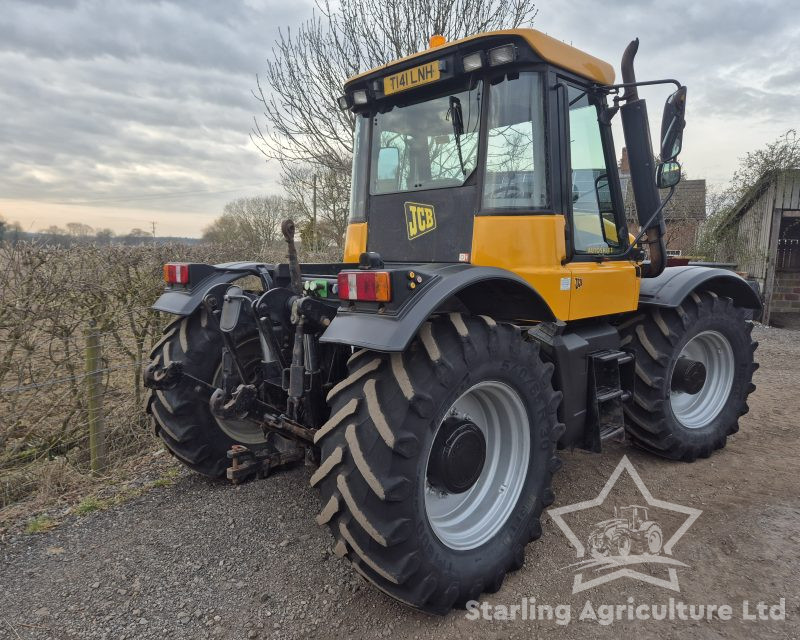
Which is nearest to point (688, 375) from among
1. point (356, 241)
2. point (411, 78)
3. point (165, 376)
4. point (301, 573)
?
point (356, 241)

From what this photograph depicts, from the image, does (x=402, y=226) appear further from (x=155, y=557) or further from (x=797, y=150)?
(x=797, y=150)

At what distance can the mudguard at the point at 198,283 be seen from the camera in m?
3.07

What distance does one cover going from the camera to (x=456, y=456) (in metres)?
2.44

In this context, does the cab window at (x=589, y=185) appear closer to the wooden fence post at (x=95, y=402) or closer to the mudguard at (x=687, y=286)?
the mudguard at (x=687, y=286)

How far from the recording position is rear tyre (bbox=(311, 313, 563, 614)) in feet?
6.80

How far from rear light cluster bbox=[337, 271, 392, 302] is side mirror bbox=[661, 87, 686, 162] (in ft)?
6.47

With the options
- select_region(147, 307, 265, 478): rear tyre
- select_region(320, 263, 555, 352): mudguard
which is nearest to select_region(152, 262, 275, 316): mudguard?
select_region(147, 307, 265, 478): rear tyre

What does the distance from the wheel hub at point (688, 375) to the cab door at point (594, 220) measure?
65cm

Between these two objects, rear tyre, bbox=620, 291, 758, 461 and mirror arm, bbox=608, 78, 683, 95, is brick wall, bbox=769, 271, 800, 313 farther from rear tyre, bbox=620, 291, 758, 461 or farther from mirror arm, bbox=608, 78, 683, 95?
mirror arm, bbox=608, 78, 683, 95

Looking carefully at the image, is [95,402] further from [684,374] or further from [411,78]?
[684,374]

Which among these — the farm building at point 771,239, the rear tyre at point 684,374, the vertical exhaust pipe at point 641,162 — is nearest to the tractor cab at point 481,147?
the vertical exhaust pipe at point 641,162

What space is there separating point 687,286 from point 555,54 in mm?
1805

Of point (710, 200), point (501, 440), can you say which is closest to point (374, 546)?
point (501, 440)

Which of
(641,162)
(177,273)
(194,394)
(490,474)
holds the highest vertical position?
(641,162)
